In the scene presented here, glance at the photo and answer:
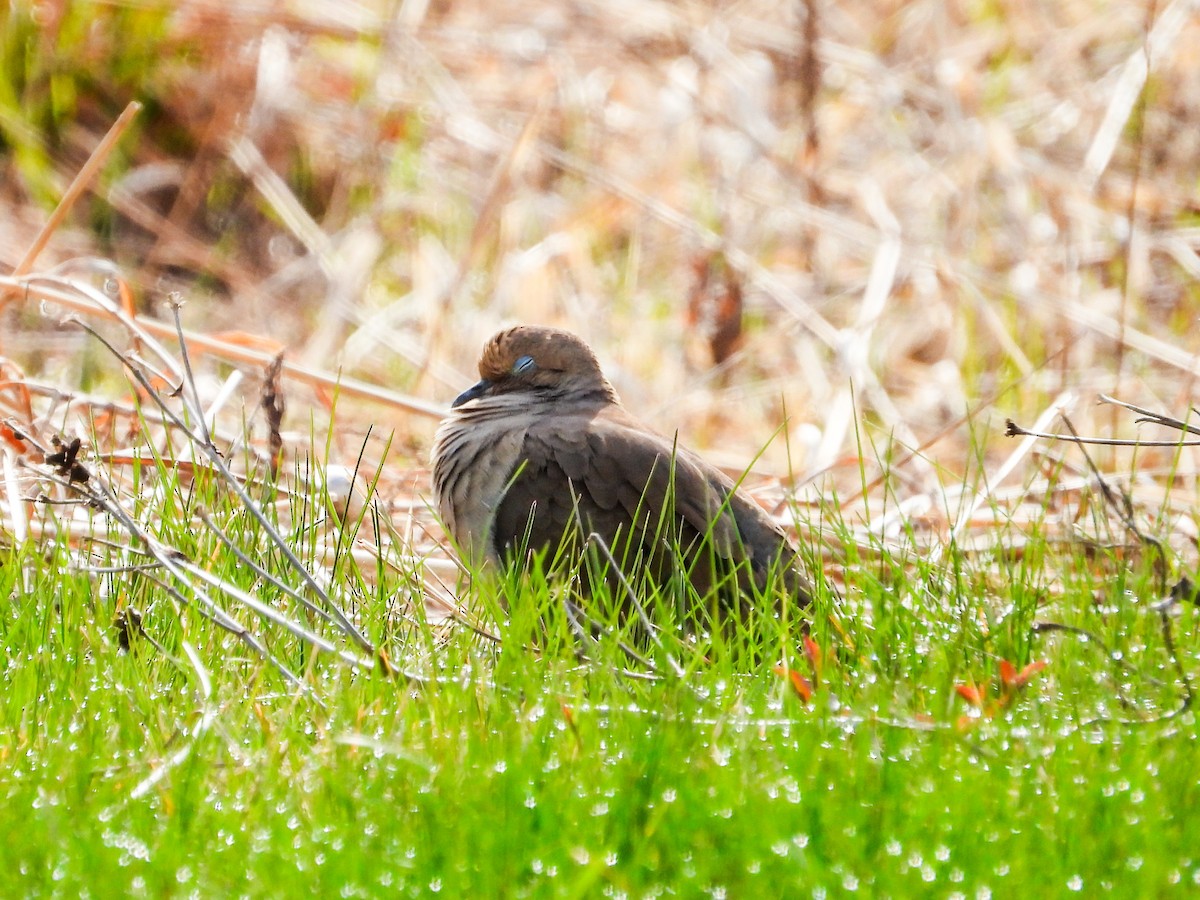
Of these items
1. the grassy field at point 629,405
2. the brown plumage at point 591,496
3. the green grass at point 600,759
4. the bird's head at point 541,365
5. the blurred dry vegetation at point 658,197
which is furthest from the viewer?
the blurred dry vegetation at point 658,197

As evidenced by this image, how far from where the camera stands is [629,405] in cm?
569

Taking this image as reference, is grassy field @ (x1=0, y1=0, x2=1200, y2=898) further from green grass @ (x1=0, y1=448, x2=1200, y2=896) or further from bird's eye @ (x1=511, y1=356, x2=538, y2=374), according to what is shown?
bird's eye @ (x1=511, y1=356, x2=538, y2=374)

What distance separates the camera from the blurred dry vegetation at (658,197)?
5617 millimetres

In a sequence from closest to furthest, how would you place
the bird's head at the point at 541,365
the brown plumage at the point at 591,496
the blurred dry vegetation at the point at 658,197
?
the brown plumage at the point at 591,496, the bird's head at the point at 541,365, the blurred dry vegetation at the point at 658,197

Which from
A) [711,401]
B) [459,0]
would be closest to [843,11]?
[459,0]

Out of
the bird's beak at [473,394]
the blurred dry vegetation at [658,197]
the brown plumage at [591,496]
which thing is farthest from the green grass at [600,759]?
the blurred dry vegetation at [658,197]

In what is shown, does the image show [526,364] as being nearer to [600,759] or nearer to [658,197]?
[600,759]

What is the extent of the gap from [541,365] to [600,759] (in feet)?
5.74

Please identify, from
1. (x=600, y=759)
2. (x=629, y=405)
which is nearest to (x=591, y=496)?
(x=600, y=759)

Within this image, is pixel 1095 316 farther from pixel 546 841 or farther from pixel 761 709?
pixel 546 841

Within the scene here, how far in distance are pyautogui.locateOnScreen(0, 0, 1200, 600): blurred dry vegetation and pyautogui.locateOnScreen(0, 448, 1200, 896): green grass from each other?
2.27 m

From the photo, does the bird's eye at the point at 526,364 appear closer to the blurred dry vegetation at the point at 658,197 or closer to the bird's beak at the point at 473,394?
the bird's beak at the point at 473,394

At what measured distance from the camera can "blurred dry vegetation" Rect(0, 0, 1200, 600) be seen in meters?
5.62

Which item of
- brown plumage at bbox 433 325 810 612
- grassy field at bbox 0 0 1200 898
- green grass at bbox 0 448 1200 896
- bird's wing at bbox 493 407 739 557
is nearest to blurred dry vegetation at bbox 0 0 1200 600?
grassy field at bbox 0 0 1200 898
